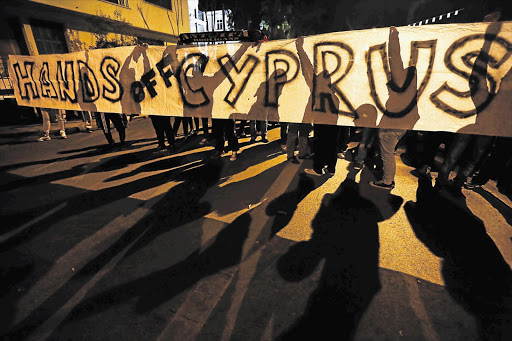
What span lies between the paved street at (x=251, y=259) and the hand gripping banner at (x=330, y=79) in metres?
1.21

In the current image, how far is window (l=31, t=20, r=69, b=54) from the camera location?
11171 mm

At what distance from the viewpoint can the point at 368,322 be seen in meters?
1.71

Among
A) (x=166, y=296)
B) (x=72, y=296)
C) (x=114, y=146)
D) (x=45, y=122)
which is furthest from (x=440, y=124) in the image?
(x=45, y=122)

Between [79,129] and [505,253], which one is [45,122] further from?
[505,253]

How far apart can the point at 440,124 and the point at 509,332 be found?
182cm

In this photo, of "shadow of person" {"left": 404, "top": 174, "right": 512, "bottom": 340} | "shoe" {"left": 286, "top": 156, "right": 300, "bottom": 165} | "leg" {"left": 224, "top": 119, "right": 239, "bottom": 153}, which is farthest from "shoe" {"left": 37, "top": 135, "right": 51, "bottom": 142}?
"shadow of person" {"left": 404, "top": 174, "right": 512, "bottom": 340}

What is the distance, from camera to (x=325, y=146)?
3.80 metres

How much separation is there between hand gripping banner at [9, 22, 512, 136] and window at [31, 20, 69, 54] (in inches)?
425

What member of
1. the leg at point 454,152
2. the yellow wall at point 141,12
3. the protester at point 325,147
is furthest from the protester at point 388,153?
the yellow wall at point 141,12

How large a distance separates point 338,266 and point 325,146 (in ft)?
6.81

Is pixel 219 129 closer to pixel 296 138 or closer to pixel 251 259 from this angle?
pixel 296 138

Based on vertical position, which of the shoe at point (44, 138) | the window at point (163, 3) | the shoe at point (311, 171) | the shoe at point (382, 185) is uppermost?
the window at point (163, 3)

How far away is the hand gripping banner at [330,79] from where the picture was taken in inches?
89.0

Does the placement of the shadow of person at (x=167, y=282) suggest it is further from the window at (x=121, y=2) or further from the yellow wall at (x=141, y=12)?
the window at (x=121, y=2)
